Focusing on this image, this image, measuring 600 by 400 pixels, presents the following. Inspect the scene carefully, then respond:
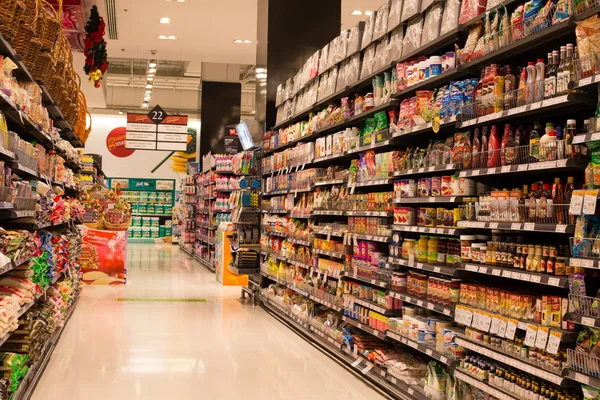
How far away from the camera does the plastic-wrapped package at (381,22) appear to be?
5.32m

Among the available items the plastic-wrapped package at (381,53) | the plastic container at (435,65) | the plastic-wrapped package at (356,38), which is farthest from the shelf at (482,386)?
the plastic-wrapped package at (356,38)

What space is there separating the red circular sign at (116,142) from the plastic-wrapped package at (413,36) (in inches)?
931

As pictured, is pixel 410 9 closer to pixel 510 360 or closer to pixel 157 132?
pixel 510 360

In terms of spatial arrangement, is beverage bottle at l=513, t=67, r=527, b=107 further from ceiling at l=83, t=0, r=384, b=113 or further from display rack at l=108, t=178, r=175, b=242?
display rack at l=108, t=178, r=175, b=242

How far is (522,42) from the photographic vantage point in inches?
137

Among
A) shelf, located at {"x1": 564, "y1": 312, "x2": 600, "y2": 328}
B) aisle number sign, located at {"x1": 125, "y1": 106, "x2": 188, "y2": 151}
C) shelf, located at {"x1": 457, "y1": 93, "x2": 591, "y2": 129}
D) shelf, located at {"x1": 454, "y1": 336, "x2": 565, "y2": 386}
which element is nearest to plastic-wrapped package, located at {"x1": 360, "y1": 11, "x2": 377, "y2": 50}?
shelf, located at {"x1": 457, "y1": 93, "x2": 591, "y2": 129}

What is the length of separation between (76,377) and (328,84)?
3.66 m

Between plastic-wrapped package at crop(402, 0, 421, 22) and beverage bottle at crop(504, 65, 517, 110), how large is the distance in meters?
1.23

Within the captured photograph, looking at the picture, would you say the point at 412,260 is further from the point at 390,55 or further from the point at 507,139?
the point at 390,55

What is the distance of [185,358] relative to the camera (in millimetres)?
6055

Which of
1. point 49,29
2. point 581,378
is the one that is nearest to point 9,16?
point 49,29

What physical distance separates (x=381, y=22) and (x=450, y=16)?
119 centimetres

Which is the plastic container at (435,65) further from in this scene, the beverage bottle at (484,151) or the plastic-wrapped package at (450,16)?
the beverage bottle at (484,151)

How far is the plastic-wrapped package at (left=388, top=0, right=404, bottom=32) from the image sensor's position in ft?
16.6
